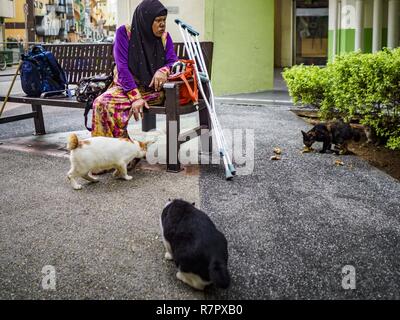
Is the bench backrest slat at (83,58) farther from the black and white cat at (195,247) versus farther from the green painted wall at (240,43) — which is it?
the black and white cat at (195,247)

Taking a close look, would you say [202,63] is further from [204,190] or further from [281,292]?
[281,292]

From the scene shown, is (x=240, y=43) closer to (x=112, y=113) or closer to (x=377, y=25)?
(x=377, y=25)

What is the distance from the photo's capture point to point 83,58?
675cm

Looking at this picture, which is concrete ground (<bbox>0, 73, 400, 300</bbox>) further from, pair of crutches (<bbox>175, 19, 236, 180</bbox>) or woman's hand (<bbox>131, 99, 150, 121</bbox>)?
woman's hand (<bbox>131, 99, 150, 121</bbox>)

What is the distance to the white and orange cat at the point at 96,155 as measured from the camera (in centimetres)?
408

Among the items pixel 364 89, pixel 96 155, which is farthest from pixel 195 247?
pixel 364 89

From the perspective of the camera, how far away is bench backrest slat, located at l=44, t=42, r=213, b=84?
649 cm

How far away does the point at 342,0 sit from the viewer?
13.1 metres

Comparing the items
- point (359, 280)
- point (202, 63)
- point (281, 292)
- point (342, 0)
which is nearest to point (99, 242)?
point (281, 292)

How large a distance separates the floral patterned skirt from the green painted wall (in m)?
5.79

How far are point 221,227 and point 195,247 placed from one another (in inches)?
40.5

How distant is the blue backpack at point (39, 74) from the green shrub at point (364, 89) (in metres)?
3.38

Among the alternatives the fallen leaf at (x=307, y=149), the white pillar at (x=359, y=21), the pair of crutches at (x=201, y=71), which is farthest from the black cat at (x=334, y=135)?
the white pillar at (x=359, y=21)

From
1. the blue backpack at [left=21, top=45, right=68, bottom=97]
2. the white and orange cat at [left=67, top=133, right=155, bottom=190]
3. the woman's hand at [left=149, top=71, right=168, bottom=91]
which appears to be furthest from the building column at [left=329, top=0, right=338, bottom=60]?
the white and orange cat at [left=67, top=133, right=155, bottom=190]
